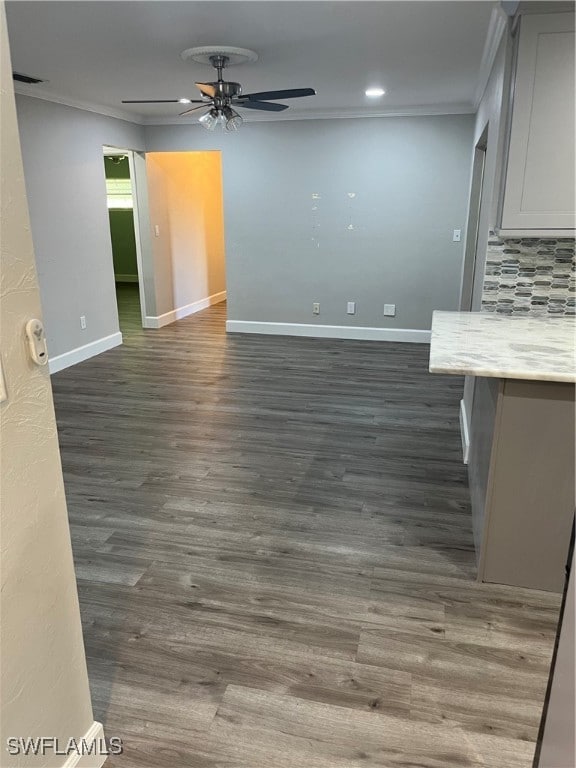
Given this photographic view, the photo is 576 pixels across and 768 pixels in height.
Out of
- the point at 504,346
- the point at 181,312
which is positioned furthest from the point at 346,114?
the point at 504,346

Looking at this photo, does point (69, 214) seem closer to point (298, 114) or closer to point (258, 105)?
point (258, 105)

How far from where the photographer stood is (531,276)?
3.00 metres

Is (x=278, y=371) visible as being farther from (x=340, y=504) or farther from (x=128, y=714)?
(x=128, y=714)

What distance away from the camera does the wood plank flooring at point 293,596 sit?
65.6 inches

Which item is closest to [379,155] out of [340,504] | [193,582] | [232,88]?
[232,88]

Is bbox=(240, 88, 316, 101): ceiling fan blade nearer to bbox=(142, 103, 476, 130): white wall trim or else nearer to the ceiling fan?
the ceiling fan

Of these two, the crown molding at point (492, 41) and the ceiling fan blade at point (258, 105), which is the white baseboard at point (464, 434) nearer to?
the crown molding at point (492, 41)

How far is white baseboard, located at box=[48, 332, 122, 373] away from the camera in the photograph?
5227 millimetres

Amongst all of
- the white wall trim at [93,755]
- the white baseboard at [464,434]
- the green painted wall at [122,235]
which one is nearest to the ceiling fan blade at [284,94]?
the white baseboard at [464,434]

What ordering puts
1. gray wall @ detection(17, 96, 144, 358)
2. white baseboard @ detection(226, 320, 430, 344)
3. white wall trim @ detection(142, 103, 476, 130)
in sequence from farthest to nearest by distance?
white baseboard @ detection(226, 320, 430, 344) → white wall trim @ detection(142, 103, 476, 130) → gray wall @ detection(17, 96, 144, 358)

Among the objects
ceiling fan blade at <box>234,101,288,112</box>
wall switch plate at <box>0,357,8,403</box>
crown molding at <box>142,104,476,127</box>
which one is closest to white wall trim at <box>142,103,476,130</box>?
crown molding at <box>142,104,476,127</box>

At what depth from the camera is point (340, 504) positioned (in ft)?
9.57

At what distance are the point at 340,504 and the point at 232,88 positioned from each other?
2.84 meters

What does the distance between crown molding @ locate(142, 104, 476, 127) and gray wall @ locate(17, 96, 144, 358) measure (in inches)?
21.7
